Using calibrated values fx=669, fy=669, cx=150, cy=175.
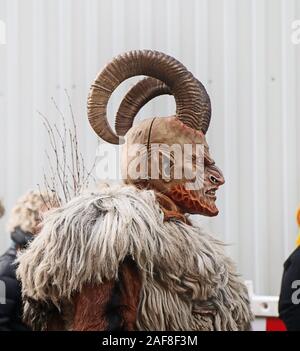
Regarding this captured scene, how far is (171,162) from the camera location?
4.74 ft

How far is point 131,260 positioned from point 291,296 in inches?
29.1

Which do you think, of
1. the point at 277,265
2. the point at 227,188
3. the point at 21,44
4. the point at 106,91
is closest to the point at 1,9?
the point at 21,44

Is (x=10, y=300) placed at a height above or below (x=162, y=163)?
below

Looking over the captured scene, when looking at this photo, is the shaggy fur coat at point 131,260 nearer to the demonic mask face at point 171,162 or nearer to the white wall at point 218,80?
the demonic mask face at point 171,162

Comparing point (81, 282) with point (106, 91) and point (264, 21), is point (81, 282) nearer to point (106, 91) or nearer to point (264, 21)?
point (106, 91)

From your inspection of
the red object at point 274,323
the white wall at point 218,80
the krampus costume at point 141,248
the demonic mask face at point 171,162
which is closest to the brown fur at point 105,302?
the krampus costume at point 141,248

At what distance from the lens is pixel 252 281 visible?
206cm

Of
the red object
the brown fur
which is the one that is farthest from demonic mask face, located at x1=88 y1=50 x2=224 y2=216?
the red object

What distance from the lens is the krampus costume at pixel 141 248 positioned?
1.34m

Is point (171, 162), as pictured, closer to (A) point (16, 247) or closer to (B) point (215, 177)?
(B) point (215, 177)

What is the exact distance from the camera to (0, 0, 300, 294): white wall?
199cm

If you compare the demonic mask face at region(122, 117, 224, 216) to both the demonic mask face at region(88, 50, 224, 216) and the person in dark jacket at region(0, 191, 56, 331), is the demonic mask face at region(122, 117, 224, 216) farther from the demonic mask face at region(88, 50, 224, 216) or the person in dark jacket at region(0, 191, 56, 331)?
the person in dark jacket at region(0, 191, 56, 331)

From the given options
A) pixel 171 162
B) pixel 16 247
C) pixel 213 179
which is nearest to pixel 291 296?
pixel 213 179

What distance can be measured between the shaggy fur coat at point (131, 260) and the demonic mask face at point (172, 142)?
0.05m
